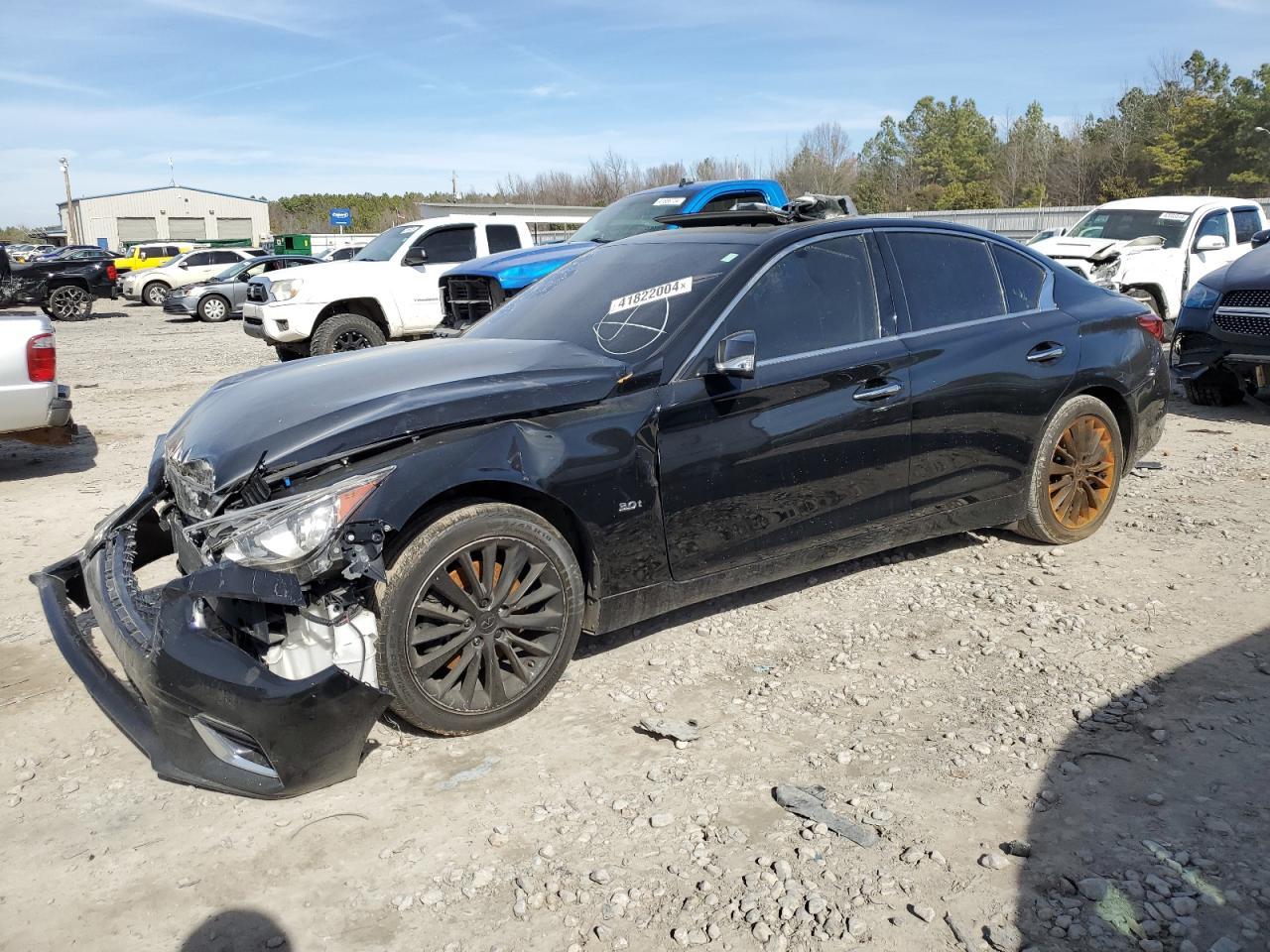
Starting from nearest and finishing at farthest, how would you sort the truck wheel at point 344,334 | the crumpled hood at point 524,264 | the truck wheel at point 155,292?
the crumpled hood at point 524,264, the truck wheel at point 344,334, the truck wheel at point 155,292

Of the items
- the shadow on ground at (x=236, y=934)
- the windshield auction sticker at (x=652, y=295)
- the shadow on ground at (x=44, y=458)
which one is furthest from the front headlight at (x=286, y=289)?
the shadow on ground at (x=236, y=934)

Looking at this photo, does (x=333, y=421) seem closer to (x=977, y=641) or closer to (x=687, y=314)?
(x=687, y=314)

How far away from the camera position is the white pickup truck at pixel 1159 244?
39.2 ft

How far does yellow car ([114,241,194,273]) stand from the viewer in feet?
113

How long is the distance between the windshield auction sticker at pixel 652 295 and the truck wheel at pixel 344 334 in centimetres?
804

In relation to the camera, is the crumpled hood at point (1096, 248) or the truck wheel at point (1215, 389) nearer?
the truck wheel at point (1215, 389)

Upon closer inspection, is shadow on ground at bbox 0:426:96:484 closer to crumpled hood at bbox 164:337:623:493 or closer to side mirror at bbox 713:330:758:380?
crumpled hood at bbox 164:337:623:493

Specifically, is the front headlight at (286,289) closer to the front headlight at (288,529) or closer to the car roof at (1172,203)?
the front headlight at (288,529)

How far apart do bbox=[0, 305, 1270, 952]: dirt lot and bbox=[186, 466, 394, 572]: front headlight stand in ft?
2.64

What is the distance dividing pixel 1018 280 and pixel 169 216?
9785 cm

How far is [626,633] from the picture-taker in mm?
4633

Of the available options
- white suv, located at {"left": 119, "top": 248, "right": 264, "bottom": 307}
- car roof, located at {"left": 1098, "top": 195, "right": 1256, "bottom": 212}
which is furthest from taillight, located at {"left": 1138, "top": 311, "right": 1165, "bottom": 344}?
white suv, located at {"left": 119, "top": 248, "right": 264, "bottom": 307}

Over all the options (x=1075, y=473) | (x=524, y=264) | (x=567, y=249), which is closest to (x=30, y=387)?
(x=524, y=264)

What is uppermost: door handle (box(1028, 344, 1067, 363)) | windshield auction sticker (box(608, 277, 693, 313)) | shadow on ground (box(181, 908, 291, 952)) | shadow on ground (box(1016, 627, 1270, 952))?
windshield auction sticker (box(608, 277, 693, 313))
